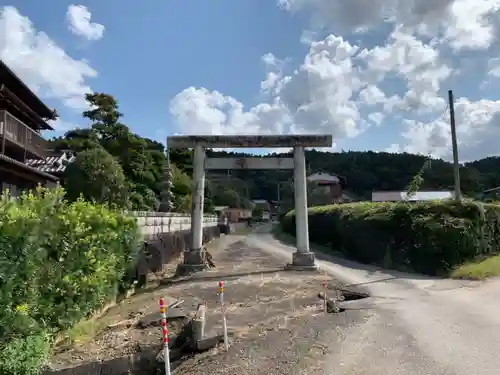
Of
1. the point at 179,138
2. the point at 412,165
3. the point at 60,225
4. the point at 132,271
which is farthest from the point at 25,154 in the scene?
the point at 412,165

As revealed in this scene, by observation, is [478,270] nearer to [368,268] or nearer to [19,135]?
[368,268]

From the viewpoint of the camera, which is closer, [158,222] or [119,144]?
[158,222]

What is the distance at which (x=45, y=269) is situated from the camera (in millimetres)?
7254

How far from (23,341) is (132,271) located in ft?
23.7

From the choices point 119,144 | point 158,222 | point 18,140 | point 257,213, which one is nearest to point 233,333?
point 158,222

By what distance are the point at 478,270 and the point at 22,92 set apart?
21.6m

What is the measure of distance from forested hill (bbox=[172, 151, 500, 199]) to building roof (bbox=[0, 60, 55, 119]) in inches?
953

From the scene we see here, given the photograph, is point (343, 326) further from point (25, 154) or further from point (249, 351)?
point (25, 154)

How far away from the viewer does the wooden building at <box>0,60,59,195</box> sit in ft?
65.1

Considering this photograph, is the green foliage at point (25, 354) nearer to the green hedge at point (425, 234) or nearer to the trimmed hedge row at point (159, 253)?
the trimmed hedge row at point (159, 253)

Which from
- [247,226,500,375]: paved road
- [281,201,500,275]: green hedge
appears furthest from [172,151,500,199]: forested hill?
[247,226,500,375]: paved road

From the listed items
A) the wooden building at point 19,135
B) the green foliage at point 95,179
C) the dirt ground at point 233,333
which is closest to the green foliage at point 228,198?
the wooden building at point 19,135

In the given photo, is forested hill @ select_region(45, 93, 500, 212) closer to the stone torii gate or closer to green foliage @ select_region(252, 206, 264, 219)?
green foliage @ select_region(252, 206, 264, 219)

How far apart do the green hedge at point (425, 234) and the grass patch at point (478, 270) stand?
0.38 meters
